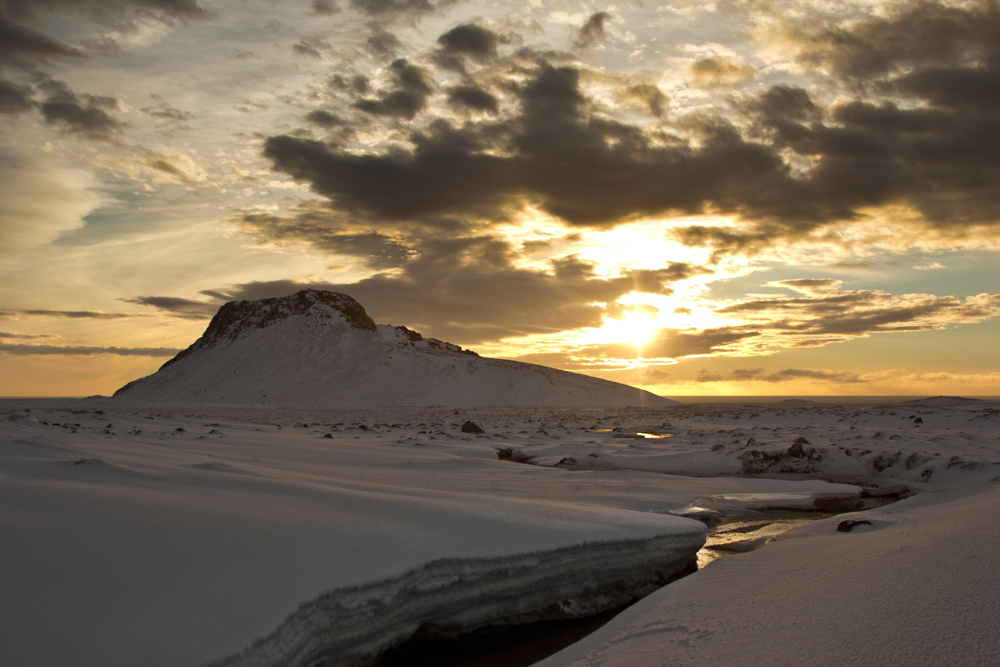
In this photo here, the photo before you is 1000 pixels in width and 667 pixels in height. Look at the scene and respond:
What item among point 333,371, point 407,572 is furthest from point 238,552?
point 333,371

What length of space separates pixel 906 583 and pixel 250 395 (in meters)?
51.2

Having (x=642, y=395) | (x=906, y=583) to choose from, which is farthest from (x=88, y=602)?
(x=642, y=395)

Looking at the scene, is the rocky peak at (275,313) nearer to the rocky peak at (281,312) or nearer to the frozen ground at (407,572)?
the rocky peak at (281,312)

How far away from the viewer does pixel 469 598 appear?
3441 millimetres

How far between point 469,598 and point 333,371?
5102 centimetres

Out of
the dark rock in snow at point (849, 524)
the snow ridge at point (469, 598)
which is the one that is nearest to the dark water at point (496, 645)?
the snow ridge at point (469, 598)

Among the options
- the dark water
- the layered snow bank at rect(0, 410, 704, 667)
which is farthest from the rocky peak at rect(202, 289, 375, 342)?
the dark water

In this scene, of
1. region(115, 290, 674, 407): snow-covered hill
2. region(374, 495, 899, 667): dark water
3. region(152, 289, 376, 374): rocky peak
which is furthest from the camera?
region(152, 289, 376, 374): rocky peak

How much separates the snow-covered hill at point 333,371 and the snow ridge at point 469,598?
140 ft

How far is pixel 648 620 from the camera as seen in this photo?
10.2 ft

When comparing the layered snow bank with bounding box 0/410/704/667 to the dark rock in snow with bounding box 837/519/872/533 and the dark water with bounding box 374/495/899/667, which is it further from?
the dark rock in snow with bounding box 837/519/872/533

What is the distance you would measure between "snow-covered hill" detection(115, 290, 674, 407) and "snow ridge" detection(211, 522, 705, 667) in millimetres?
42632

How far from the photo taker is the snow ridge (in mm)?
2686

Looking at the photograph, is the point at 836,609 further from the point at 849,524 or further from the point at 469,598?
the point at 849,524
